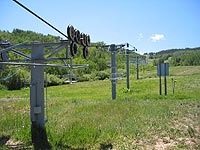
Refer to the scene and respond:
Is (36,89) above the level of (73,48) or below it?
below

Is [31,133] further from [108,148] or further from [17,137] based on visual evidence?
[108,148]

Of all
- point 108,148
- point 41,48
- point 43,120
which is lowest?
point 108,148

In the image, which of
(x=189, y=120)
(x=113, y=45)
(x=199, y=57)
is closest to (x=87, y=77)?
(x=113, y=45)

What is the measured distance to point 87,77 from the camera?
57750 millimetres

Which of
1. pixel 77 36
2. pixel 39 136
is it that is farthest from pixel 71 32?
pixel 39 136

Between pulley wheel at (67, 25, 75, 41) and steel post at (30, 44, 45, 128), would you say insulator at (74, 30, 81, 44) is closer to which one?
pulley wheel at (67, 25, 75, 41)

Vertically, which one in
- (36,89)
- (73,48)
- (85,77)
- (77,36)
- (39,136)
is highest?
(77,36)

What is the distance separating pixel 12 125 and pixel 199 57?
106 metres

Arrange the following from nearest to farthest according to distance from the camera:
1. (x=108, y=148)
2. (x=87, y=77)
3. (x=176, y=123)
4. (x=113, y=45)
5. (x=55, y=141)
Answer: (x=108, y=148) → (x=55, y=141) → (x=176, y=123) → (x=113, y=45) → (x=87, y=77)

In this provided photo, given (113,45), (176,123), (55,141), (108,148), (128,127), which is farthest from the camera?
(113,45)

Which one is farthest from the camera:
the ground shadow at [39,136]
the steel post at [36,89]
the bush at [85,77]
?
the bush at [85,77]

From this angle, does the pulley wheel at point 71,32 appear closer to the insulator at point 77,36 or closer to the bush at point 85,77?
the insulator at point 77,36

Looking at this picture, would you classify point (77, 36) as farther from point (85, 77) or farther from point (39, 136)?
point (85, 77)

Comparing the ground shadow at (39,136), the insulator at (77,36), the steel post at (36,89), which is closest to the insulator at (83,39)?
the insulator at (77,36)
